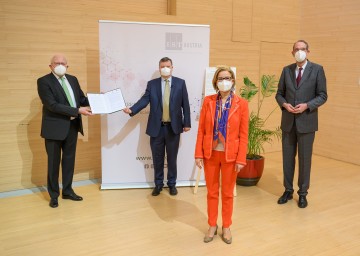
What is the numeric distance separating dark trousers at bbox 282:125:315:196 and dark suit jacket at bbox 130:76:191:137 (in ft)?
3.98

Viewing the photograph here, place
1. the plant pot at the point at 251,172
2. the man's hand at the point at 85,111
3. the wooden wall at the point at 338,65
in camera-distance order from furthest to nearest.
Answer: the wooden wall at the point at 338,65 → the plant pot at the point at 251,172 → the man's hand at the point at 85,111

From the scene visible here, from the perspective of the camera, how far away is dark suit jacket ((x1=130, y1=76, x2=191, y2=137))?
177 inches

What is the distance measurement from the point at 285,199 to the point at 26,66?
140 inches

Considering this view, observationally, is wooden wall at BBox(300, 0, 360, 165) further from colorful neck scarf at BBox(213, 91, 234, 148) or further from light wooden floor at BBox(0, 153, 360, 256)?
colorful neck scarf at BBox(213, 91, 234, 148)

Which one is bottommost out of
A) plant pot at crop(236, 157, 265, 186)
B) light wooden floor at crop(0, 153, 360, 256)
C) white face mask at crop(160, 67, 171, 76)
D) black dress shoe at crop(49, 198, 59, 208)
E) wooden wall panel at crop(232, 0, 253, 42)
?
light wooden floor at crop(0, 153, 360, 256)

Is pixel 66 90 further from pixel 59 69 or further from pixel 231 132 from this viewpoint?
pixel 231 132

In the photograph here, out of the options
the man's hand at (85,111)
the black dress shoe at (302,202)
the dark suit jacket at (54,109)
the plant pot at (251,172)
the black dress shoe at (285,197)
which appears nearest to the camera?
the dark suit jacket at (54,109)

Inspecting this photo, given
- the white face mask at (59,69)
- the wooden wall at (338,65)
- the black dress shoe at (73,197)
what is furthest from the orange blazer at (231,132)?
the wooden wall at (338,65)

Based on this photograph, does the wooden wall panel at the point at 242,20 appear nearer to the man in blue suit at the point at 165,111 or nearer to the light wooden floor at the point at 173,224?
the man in blue suit at the point at 165,111

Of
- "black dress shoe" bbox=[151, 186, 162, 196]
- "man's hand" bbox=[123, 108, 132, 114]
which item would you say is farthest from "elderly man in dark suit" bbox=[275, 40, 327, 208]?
"man's hand" bbox=[123, 108, 132, 114]

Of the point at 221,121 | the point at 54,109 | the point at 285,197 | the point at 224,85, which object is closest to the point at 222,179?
the point at 221,121

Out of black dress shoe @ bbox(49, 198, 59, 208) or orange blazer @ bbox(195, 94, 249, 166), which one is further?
black dress shoe @ bbox(49, 198, 59, 208)

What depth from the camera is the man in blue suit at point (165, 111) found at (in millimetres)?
4492

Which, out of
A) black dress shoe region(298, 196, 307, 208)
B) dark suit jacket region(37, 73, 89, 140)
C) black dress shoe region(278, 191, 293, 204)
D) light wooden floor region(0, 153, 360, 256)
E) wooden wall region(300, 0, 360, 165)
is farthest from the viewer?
wooden wall region(300, 0, 360, 165)
